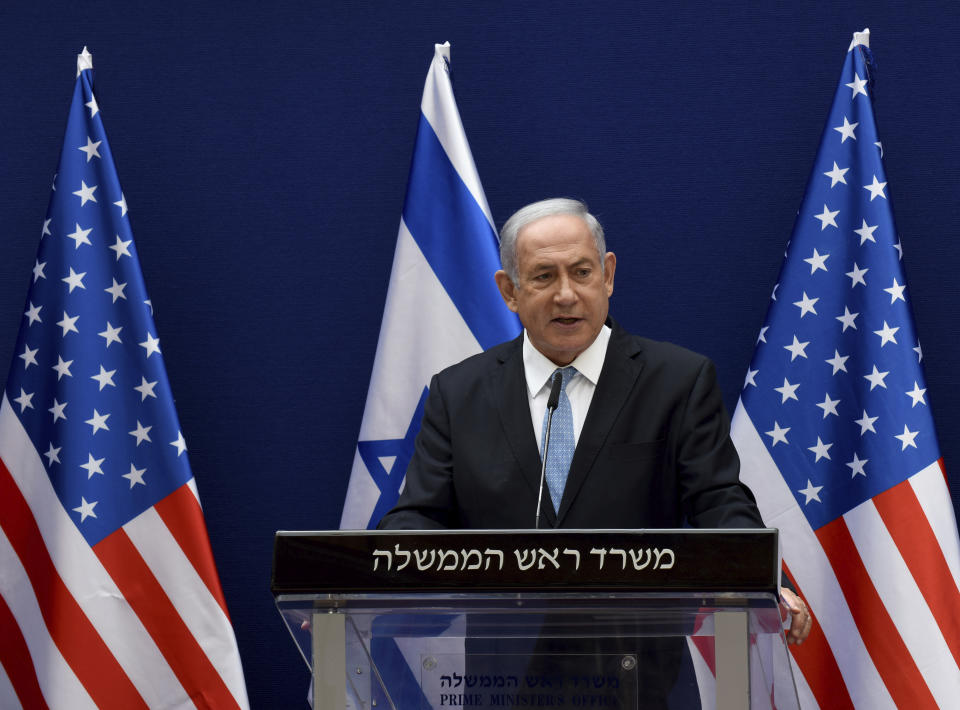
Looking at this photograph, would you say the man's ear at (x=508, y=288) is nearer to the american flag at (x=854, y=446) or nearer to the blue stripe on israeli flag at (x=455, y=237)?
the blue stripe on israeli flag at (x=455, y=237)

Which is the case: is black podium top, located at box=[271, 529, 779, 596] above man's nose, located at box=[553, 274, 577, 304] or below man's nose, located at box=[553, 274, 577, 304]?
below

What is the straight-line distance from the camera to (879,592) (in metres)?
2.77

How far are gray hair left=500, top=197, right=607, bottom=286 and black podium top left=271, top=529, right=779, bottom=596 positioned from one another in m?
0.86

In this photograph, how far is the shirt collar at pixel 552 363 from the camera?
6.63 feet

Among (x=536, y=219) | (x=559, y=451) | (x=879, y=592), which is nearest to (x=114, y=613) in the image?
(x=559, y=451)

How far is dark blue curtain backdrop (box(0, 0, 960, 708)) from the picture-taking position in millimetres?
3266

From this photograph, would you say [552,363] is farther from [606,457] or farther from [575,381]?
[606,457]

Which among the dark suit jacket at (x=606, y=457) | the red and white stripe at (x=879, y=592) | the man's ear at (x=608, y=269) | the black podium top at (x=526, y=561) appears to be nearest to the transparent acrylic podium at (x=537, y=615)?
the black podium top at (x=526, y=561)

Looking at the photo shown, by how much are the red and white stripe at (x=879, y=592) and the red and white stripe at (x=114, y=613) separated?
1.46 metres

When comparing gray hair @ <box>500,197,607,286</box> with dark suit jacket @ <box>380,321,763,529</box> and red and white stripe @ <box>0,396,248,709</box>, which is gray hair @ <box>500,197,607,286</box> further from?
red and white stripe @ <box>0,396,248,709</box>

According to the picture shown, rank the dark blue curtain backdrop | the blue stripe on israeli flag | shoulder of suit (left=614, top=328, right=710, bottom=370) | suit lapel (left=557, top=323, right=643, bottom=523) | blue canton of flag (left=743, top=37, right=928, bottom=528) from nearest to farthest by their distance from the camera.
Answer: suit lapel (left=557, top=323, right=643, bottom=523), shoulder of suit (left=614, top=328, right=710, bottom=370), blue canton of flag (left=743, top=37, right=928, bottom=528), the blue stripe on israeli flag, the dark blue curtain backdrop

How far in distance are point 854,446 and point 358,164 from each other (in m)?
1.63

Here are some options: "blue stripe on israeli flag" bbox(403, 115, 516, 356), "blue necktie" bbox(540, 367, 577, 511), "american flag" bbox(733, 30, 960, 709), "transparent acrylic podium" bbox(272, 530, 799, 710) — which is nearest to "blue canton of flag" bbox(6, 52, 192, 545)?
"blue stripe on israeli flag" bbox(403, 115, 516, 356)

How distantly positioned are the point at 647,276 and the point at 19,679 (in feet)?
6.67
